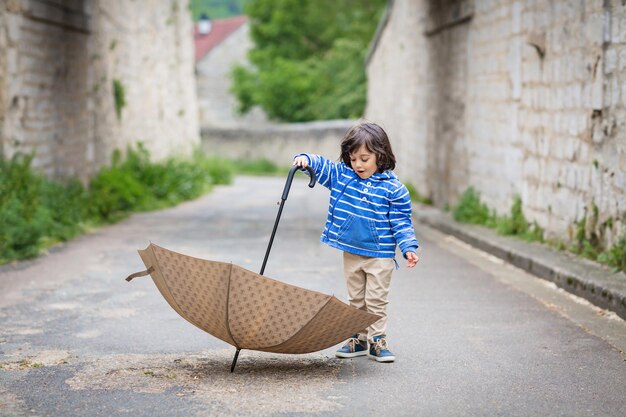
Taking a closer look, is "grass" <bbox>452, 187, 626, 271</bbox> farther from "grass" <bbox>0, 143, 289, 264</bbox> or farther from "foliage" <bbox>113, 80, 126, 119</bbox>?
"foliage" <bbox>113, 80, 126, 119</bbox>

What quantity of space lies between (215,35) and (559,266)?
47902mm

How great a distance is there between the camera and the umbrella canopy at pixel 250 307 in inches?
184

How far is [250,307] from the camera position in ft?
15.4

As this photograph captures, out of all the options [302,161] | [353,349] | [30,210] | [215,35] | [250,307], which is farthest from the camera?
[215,35]

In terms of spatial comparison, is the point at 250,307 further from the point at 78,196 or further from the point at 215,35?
the point at 215,35

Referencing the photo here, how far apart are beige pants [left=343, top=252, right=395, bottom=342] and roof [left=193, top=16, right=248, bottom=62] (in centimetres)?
4769

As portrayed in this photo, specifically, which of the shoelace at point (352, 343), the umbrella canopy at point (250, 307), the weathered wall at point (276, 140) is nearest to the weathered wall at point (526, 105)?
the shoelace at point (352, 343)

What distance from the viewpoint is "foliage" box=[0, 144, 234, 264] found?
31.4ft

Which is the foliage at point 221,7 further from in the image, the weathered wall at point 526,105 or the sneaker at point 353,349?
the sneaker at point 353,349

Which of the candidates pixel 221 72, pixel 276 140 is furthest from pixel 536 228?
pixel 221 72

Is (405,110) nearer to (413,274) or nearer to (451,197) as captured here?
(451,197)

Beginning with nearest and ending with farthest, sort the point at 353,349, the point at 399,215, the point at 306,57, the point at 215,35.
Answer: the point at 399,215 → the point at 353,349 → the point at 306,57 → the point at 215,35

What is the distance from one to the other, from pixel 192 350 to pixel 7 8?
6518mm

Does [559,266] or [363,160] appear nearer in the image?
[363,160]
